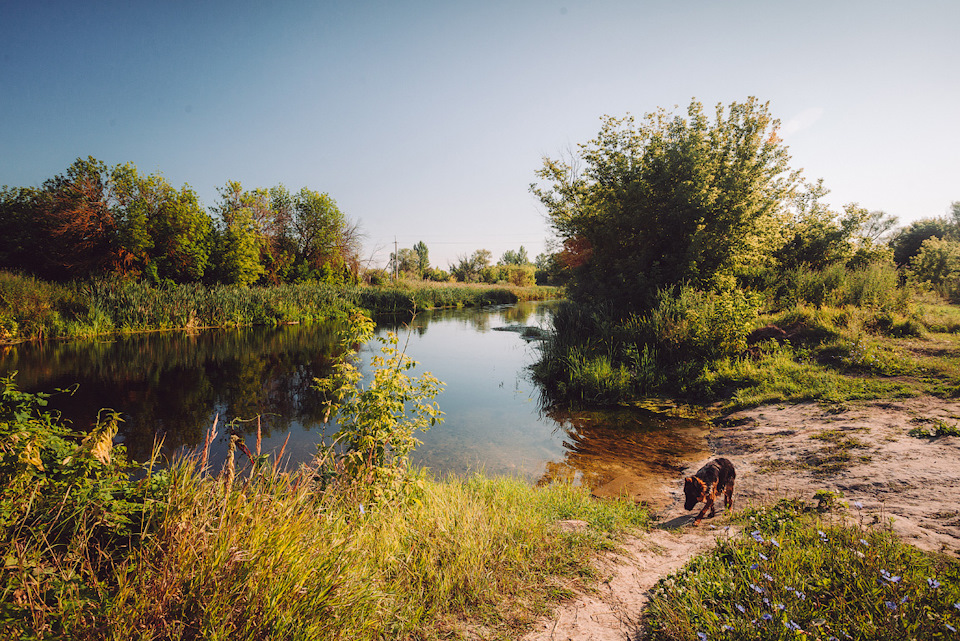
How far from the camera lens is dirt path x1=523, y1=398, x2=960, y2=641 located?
8.36 ft

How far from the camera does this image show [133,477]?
5098 mm

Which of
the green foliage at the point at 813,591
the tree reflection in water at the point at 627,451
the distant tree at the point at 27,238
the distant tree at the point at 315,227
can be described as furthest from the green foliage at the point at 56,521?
the distant tree at the point at 315,227

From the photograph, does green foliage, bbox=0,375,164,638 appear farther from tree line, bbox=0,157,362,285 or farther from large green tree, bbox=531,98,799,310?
tree line, bbox=0,157,362,285

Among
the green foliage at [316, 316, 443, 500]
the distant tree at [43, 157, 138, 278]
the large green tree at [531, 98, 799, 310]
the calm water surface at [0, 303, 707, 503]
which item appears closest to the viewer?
the green foliage at [316, 316, 443, 500]

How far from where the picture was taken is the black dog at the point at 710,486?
3971 millimetres

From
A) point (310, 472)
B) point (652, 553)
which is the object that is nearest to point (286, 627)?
point (310, 472)

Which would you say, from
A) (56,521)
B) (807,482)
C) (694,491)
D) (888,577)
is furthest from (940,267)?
(56,521)

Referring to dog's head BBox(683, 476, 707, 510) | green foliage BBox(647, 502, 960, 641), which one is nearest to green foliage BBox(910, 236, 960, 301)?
dog's head BBox(683, 476, 707, 510)

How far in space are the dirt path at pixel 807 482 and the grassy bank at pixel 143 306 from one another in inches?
223

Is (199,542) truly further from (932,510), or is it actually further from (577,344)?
(577,344)

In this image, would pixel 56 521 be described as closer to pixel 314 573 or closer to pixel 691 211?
pixel 314 573

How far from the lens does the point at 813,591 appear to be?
2230 millimetres

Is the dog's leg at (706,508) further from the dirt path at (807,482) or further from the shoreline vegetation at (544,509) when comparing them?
the shoreline vegetation at (544,509)

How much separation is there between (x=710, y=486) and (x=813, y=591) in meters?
1.82
